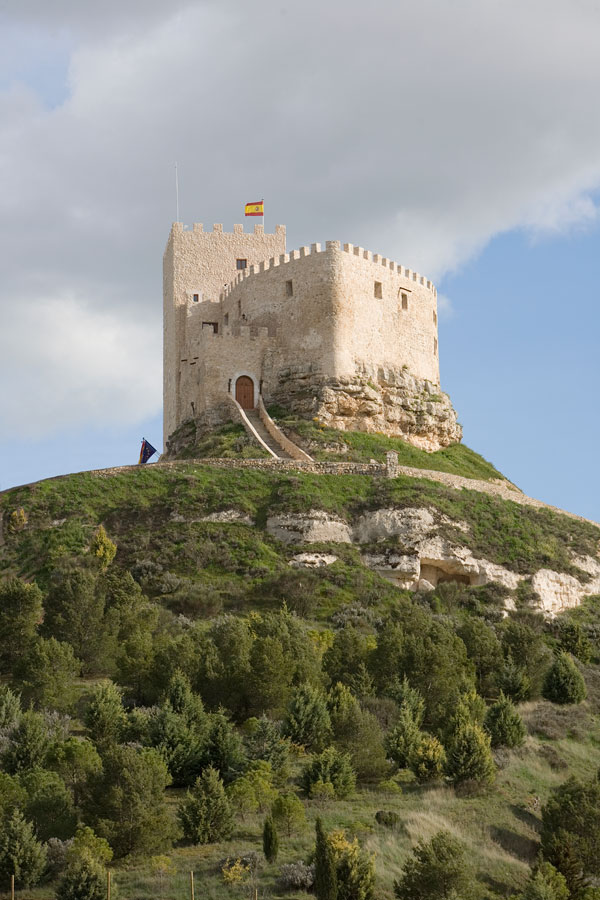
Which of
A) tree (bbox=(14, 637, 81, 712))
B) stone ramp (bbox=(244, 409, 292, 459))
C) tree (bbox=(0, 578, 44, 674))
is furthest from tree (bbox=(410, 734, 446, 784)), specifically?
stone ramp (bbox=(244, 409, 292, 459))

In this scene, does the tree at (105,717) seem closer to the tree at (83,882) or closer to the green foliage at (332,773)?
the green foliage at (332,773)

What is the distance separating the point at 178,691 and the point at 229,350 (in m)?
29.5

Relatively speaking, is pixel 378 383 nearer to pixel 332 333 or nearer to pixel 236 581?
pixel 332 333

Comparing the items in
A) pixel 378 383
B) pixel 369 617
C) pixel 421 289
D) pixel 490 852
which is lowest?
pixel 490 852

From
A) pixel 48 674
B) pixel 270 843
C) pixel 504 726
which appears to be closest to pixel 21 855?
pixel 270 843

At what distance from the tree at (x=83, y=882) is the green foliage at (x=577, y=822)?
9773 mm

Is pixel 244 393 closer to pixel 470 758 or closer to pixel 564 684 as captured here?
pixel 564 684

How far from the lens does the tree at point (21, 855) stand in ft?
79.8

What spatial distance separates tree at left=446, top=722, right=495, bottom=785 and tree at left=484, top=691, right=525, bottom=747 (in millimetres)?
2535

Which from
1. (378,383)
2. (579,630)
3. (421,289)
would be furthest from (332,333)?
(579,630)

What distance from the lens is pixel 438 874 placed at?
2381 cm

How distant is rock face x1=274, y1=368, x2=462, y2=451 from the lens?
57.8m

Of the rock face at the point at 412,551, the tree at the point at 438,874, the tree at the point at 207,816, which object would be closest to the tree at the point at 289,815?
the tree at the point at 207,816

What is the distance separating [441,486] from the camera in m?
52.7
